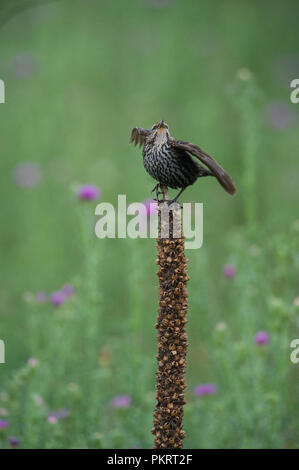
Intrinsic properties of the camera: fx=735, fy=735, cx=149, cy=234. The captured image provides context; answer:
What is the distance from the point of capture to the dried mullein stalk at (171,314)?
1.33 meters

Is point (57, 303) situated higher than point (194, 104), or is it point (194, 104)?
point (194, 104)

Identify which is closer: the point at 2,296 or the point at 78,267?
the point at 2,296

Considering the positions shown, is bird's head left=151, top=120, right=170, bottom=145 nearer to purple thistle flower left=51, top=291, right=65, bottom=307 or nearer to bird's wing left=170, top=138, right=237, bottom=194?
bird's wing left=170, top=138, right=237, bottom=194

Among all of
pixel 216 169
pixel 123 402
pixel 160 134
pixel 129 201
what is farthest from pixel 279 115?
pixel 216 169

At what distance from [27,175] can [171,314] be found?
3.24 metres

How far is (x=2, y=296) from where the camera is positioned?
4.02m

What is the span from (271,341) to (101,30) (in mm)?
3974

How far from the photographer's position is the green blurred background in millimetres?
2631

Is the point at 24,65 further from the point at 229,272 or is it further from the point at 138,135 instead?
the point at 138,135

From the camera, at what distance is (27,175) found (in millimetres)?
4434

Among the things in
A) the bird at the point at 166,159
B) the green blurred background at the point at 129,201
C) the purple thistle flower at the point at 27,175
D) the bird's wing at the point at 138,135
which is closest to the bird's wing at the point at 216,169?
the bird at the point at 166,159

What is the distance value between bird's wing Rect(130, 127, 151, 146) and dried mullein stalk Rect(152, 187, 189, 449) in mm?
179
